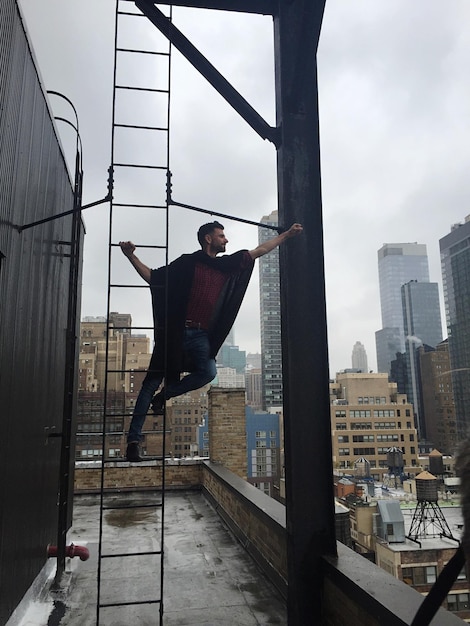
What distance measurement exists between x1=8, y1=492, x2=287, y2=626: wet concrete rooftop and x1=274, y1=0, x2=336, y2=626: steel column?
97cm

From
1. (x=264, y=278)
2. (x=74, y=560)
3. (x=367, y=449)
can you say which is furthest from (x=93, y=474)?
(x=367, y=449)

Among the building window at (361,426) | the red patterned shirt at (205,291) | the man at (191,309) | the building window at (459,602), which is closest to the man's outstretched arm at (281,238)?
the man at (191,309)

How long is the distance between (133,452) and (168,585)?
2.11m

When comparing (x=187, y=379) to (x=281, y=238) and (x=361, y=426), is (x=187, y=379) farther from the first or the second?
(x=361, y=426)

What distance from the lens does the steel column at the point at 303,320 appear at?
3928mm

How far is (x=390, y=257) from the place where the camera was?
112938mm

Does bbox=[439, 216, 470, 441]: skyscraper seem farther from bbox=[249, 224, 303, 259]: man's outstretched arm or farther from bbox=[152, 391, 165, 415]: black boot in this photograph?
bbox=[152, 391, 165, 415]: black boot

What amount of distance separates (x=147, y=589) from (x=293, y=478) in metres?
2.44

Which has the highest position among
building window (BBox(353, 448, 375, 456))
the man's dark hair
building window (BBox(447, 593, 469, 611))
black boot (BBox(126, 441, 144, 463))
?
the man's dark hair

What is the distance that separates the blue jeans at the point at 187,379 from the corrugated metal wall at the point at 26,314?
1088 mm

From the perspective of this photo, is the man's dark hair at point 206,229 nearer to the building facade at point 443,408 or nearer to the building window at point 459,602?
the building facade at point 443,408

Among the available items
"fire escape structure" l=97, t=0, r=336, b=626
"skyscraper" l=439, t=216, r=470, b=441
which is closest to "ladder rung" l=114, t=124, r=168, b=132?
"fire escape structure" l=97, t=0, r=336, b=626

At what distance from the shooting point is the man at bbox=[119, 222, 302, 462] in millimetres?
4172

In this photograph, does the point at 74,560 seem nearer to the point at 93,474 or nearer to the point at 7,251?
the point at 7,251
